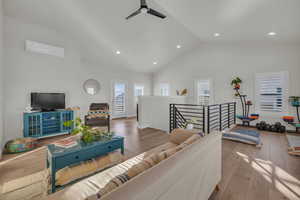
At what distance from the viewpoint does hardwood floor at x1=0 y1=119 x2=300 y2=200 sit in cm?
188

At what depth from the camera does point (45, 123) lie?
412 centimetres

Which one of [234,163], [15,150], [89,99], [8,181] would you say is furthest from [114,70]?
[234,163]

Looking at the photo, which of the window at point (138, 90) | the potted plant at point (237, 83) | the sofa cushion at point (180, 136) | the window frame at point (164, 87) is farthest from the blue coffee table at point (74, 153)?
the window frame at point (164, 87)

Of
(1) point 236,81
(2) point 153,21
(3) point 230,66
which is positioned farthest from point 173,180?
(3) point 230,66

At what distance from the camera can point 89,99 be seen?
6445 millimetres

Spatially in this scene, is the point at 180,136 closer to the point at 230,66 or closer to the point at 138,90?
the point at 230,66

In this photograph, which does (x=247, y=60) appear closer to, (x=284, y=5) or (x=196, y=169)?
(x=284, y=5)

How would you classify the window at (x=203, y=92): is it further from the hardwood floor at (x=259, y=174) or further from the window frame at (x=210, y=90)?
the hardwood floor at (x=259, y=174)

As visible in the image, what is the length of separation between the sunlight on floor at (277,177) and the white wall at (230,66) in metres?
3.58

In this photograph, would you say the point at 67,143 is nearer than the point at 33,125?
Yes

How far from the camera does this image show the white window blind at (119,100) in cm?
741

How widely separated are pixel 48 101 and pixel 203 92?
6.37m

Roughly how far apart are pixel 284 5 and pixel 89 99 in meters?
6.97

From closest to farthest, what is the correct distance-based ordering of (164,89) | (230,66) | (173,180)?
1. (173,180)
2. (230,66)
3. (164,89)
